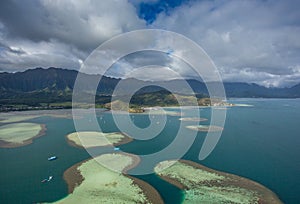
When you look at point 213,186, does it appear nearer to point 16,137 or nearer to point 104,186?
point 104,186

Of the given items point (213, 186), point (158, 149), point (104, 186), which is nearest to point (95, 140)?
point (158, 149)

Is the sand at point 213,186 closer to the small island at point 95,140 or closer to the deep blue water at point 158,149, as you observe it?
the deep blue water at point 158,149

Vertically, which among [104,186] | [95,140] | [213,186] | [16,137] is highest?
[16,137]

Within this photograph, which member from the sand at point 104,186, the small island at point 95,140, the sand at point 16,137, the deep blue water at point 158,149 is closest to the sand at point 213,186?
the deep blue water at point 158,149

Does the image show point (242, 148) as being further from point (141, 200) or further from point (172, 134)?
point (141, 200)

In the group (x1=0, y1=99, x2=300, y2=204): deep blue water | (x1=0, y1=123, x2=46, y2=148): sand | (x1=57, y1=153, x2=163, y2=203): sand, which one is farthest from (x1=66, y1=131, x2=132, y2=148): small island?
(x1=57, y1=153, x2=163, y2=203): sand

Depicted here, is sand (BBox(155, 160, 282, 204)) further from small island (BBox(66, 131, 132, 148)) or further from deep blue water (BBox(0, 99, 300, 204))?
small island (BBox(66, 131, 132, 148))

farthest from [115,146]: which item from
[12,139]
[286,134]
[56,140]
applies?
[286,134]
